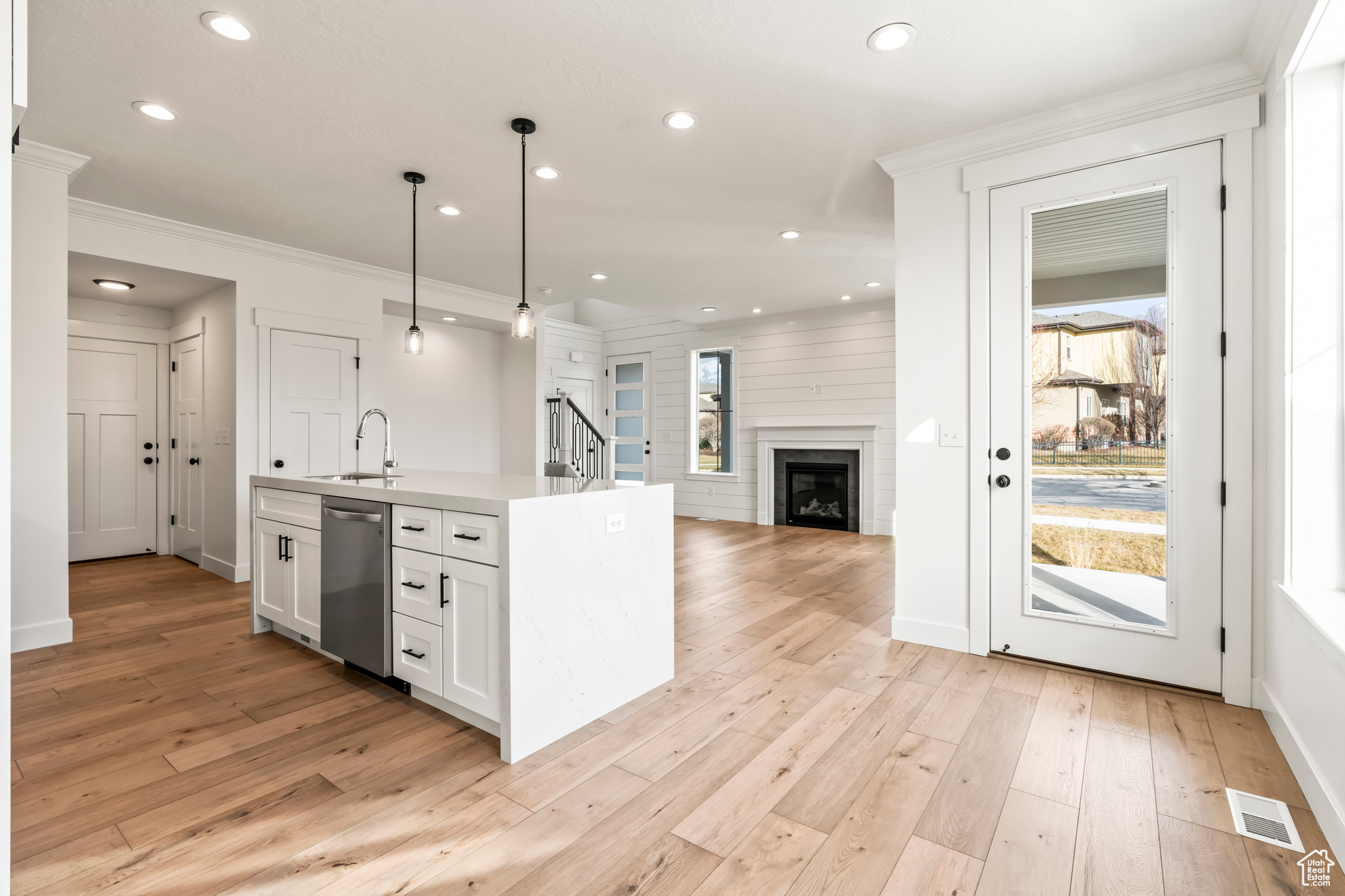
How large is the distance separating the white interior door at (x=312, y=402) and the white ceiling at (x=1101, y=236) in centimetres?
496

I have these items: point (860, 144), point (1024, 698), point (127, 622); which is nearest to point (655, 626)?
point (1024, 698)

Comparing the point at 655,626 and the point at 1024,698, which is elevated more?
the point at 655,626

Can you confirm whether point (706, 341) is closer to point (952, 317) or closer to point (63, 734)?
point (952, 317)

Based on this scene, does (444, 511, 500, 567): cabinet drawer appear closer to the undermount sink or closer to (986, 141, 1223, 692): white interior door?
the undermount sink

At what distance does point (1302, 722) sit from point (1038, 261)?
76.0 inches

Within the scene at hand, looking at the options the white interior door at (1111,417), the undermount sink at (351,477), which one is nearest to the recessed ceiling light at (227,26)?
the undermount sink at (351,477)

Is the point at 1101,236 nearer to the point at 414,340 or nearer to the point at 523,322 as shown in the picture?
the point at 523,322

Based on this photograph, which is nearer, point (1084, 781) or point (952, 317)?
point (1084, 781)

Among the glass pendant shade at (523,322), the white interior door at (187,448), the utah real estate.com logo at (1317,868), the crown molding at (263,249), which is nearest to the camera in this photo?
the utah real estate.com logo at (1317,868)

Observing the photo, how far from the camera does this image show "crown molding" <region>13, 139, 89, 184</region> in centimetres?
318

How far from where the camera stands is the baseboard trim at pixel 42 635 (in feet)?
10.4

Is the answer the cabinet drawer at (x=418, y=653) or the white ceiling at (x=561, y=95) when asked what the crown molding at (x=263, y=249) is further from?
the cabinet drawer at (x=418, y=653)

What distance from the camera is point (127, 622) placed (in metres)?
3.61

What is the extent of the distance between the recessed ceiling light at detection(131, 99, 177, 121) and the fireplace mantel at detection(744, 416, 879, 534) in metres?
5.84
